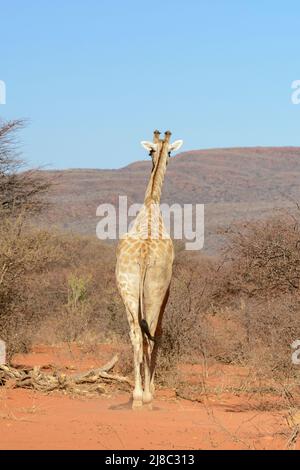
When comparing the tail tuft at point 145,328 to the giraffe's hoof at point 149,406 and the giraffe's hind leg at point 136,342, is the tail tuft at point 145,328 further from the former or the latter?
the giraffe's hoof at point 149,406

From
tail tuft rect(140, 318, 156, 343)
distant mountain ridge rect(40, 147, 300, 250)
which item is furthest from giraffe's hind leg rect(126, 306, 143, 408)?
distant mountain ridge rect(40, 147, 300, 250)

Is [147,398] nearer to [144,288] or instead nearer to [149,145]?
[144,288]

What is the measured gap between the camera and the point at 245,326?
13508 mm

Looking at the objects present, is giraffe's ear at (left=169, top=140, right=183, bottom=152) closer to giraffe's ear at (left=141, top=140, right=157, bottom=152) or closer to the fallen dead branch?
giraffe's ear at (left=141, top=140, right=157, bottom=152)

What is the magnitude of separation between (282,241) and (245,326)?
2.65 metres

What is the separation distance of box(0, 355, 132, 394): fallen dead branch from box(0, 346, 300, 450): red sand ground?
154 millimetres

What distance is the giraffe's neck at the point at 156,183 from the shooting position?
31.5 feet

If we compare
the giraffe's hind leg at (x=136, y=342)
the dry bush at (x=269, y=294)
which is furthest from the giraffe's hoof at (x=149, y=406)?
the dry bush at (x=269, y=294)

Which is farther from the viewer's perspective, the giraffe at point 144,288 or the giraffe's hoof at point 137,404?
the giraffe at point 144,288

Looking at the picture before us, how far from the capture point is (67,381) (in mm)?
10070

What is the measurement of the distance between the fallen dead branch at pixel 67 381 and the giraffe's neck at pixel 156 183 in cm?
207
